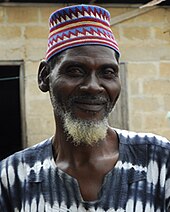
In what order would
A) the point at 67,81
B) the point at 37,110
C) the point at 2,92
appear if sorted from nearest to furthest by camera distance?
the point at 67,81 → the point at 37,110 → the point at 2,92

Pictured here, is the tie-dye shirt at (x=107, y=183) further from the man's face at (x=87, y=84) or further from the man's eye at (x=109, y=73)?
the man's eye at (x=109, y=73)

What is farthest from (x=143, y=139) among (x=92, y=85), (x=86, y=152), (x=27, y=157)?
(x=27, y=157)

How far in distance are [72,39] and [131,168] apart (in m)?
0.60

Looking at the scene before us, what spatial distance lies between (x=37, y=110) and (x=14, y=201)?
5015 millimetres

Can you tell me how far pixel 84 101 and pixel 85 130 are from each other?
127 millimetres

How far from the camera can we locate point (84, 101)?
2.09 meters

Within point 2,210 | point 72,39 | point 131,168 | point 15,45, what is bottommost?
point 2,210

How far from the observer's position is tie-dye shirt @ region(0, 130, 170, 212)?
2129 mm

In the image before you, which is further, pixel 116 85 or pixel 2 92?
pixel 2 92

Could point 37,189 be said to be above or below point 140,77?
below

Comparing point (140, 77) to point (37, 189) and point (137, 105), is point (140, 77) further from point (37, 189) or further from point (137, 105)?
point (37, 189)

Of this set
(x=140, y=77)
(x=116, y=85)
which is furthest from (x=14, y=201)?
(x=140, y=77)

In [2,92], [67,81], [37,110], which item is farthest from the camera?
[2,92]

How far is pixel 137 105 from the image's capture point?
24.7ft
